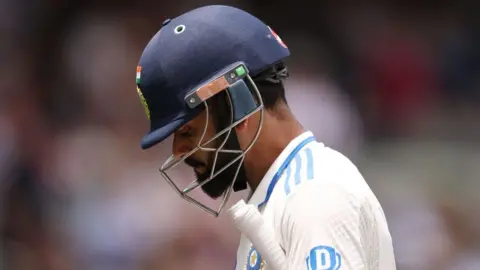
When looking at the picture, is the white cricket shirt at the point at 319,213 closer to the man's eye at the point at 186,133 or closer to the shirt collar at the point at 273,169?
the shirt collar at the point at 273,169

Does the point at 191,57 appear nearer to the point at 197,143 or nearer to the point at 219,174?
the point at 197,143

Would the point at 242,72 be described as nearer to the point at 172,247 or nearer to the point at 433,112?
the point at 172,247

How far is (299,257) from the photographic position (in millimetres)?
1579

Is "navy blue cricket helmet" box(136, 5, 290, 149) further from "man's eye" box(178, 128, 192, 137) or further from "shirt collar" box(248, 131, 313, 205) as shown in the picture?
"shirt collar" box(248, 131, 313, 205)

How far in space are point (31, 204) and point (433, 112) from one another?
79.6 inches

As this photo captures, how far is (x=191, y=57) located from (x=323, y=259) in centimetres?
53

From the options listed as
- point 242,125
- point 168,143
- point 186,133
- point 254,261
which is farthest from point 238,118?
point 168,143

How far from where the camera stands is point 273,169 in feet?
5.97

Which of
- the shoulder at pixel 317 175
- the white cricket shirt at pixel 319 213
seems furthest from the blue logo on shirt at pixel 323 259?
the shoulder at pixel 317 175

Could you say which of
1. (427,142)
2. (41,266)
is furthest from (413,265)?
(41,266)

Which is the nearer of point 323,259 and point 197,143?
point 323,259

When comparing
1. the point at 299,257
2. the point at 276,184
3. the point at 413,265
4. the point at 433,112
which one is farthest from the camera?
the point at 433,112

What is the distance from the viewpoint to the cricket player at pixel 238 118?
173cm

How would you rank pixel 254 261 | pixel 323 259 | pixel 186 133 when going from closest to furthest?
pixel 323 259
pixel 254 261
pixel 186 133
